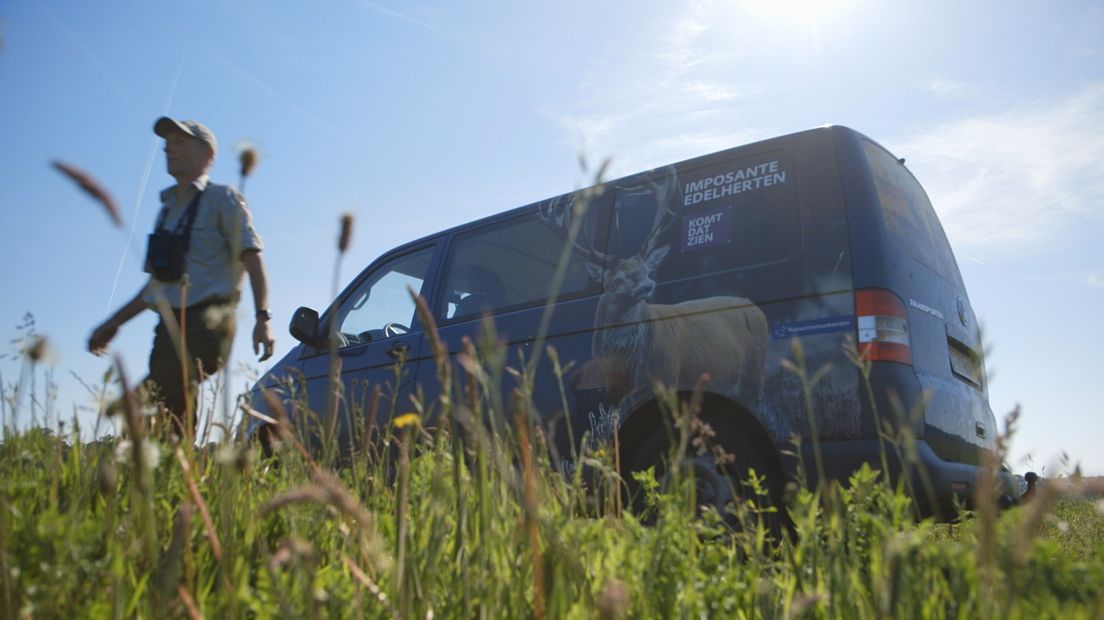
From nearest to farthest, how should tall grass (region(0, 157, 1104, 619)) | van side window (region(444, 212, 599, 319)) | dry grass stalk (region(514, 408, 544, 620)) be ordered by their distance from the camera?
dry grass stalk (region(514, 408, 544, 620))
tall grass (region(0, 157, 1104, 619))
van side window (region(444, 212, 599, 319))

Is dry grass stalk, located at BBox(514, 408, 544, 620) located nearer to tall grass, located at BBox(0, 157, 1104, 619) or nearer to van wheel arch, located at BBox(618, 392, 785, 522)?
tall grass, located at BBox(0, 157, 1104, 619)

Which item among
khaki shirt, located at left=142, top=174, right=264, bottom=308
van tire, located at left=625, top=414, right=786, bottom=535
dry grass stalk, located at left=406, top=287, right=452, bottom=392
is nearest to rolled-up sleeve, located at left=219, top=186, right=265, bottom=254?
khaki shirt, located at left=142, top=174, right=264, bottom=308

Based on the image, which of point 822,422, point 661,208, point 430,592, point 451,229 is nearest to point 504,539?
point 430,592

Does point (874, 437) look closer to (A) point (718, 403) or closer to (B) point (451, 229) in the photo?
(A) point (718, 403)

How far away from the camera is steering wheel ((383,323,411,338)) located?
5.10 meters

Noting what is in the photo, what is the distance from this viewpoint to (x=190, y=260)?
319 cm

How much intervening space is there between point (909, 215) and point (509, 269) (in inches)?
85.2

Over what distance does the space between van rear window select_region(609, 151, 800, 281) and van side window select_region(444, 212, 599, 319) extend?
35 cm

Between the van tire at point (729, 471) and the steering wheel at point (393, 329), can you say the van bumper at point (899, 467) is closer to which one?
the van tire at point (729, 471)

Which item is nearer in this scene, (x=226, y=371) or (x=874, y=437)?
(x=226, y=371)

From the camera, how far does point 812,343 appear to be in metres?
3.05

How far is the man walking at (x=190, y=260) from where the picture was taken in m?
3.11

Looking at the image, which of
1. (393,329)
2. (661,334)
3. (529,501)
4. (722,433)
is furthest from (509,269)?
(529,501)

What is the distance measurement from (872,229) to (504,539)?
2400mm
